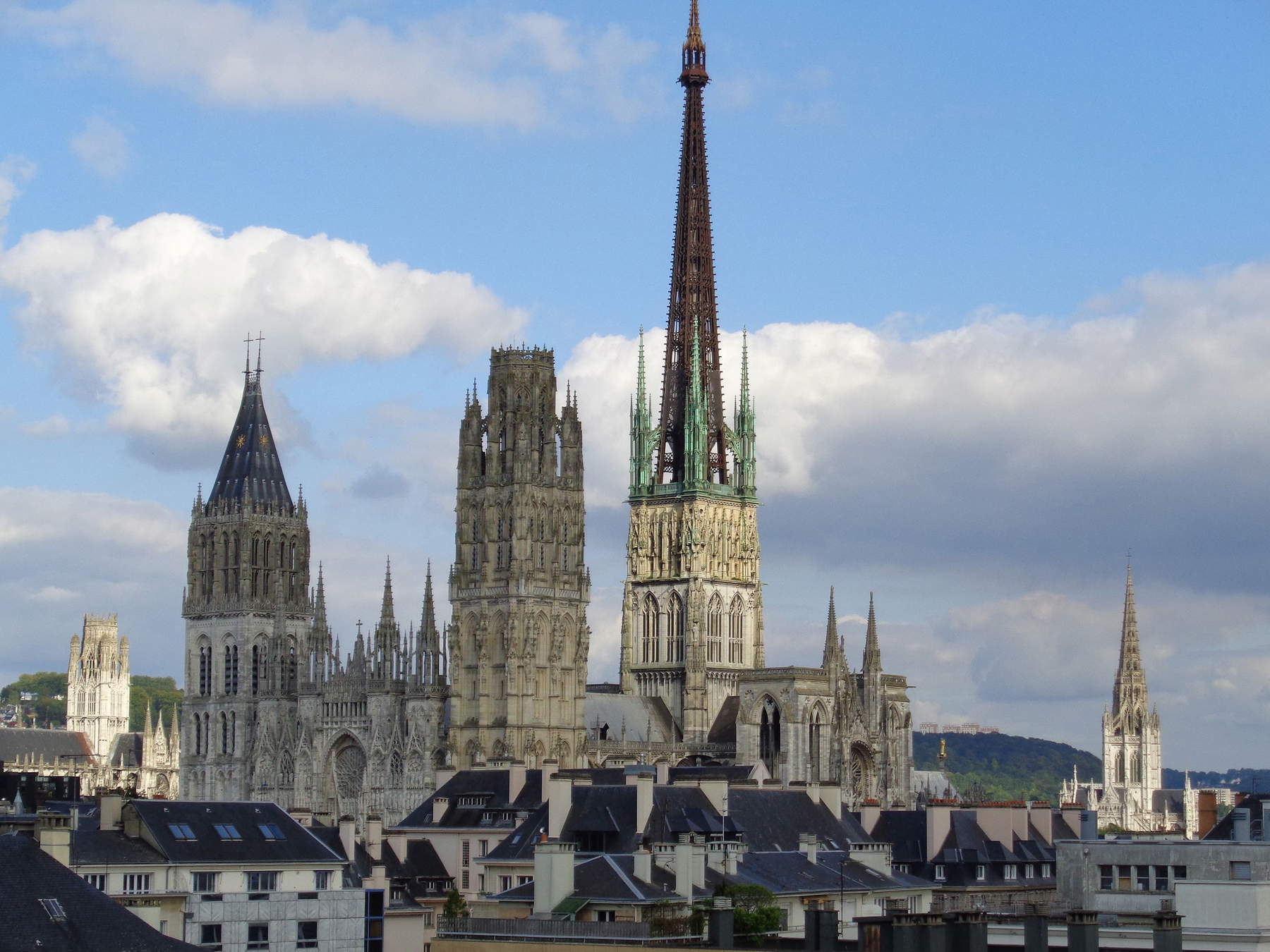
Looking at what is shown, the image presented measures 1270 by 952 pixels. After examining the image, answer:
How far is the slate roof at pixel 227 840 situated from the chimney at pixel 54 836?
26.7 ft

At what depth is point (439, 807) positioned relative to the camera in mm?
93500

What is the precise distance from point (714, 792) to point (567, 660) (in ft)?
158

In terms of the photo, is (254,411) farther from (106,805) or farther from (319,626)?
(106,805)

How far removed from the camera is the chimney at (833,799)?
89000mm

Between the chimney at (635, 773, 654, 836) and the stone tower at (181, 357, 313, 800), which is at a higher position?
the stone tower at (181, 357, 313, 800)

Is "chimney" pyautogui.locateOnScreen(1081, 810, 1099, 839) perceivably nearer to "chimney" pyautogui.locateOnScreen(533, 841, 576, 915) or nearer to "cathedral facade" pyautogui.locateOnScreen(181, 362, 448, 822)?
"chimney" pyautogui.locateOnScreen(533, 841, 576, 915)

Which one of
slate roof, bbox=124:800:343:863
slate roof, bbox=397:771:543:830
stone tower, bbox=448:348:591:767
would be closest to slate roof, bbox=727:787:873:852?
slate roof, bbox=397:771:543:830

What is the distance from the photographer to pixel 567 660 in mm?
132000

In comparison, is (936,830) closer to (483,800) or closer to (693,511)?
(483,800)

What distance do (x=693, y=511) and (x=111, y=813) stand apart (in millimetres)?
83234

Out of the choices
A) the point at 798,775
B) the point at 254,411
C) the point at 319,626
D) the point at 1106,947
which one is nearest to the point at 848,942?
the point at 1106,947

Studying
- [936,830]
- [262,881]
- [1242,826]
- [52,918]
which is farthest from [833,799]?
[52,918]

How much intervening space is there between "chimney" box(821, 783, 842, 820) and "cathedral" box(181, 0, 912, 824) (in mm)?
37678

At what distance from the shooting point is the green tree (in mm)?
69312
